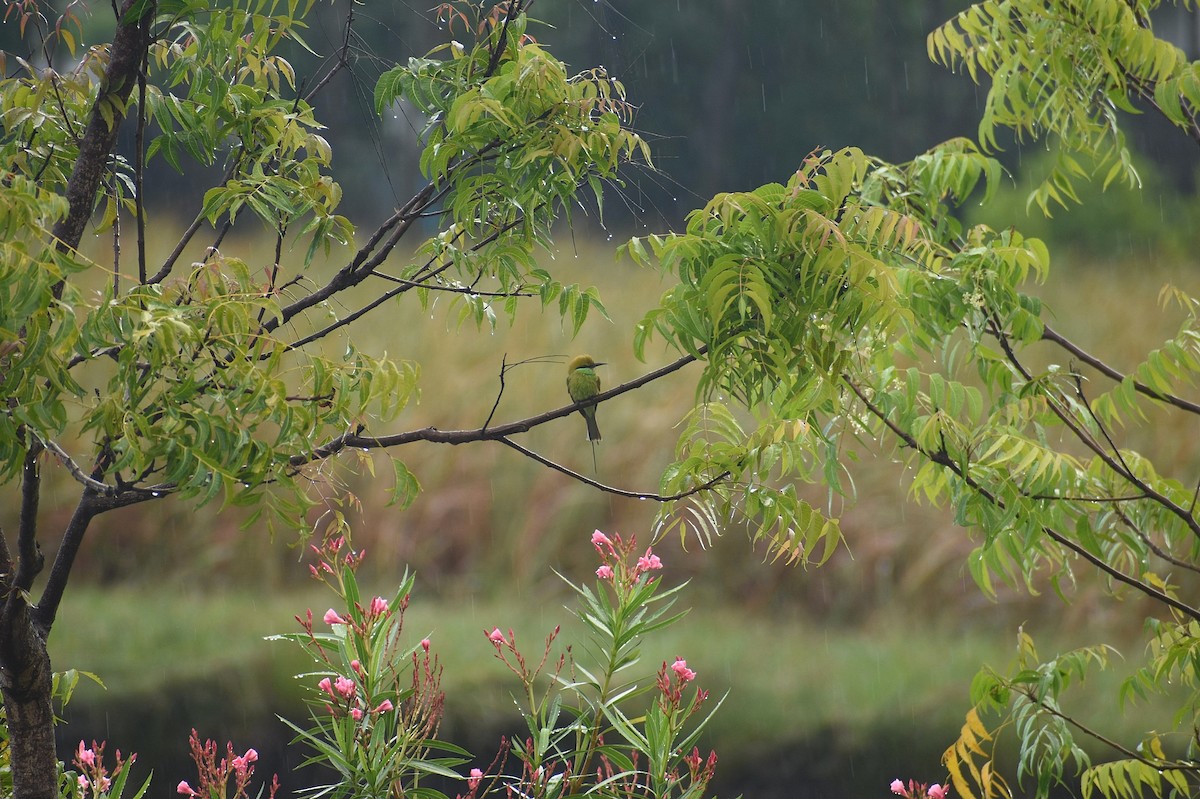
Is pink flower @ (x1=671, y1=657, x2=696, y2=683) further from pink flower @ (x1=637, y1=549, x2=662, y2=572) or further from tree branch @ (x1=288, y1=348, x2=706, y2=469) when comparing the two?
tree branch @ (x1=288, y1=348, x2=706, y2=469)

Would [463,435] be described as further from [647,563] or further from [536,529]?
[536,529]

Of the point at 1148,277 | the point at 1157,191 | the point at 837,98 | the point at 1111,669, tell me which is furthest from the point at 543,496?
the point at 837,98

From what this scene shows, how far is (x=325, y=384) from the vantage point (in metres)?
1.57

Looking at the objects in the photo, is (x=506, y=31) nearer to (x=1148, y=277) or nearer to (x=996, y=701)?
(x=996, y=701)

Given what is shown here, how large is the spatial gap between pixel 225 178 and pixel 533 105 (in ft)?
2.15

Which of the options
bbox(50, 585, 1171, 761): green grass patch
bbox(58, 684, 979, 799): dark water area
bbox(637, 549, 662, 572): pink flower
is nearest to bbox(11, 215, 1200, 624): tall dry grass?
bbox(50, 585, 1171, 761): green grass patch

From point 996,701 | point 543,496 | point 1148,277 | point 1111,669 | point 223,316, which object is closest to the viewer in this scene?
point 223,316

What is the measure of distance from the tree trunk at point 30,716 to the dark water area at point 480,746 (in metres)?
2.48

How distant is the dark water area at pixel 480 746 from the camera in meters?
4.32

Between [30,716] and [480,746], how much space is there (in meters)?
2.66

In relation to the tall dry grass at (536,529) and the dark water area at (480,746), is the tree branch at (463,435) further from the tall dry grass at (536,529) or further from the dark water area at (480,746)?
the tall dry grass at (536,529)

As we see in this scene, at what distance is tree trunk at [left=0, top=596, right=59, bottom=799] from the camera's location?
5.86 ft

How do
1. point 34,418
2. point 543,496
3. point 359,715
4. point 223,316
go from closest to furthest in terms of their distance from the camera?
point 34,418, point 223,316, point 359,715, point 543,496

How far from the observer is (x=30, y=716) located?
1.83 m
